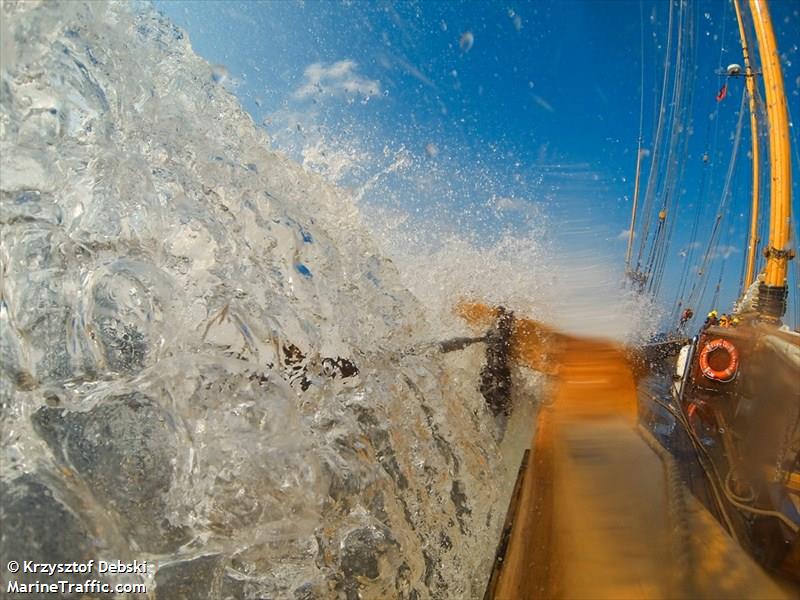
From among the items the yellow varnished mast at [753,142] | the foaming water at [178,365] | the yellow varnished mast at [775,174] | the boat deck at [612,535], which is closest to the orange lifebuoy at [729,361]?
the boat deck at [612,535]

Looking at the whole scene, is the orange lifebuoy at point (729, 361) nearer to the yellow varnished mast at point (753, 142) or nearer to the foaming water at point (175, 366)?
the foaming water at point (175, 366)

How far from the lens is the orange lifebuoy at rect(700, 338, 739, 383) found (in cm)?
332

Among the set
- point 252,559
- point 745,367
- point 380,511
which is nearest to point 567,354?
point 745,367

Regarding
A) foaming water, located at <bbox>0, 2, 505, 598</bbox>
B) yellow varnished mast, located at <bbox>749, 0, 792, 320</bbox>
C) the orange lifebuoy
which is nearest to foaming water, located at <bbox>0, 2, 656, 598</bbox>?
foaming water, located at <bbox>0, 2, 505, 598</bbox>

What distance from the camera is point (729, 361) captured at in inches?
131

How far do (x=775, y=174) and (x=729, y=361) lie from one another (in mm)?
4313

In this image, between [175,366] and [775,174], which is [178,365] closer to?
[175,366]

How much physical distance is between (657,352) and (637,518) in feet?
31.2

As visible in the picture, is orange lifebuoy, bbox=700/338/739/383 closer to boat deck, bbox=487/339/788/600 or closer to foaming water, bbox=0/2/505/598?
boat deck, bbox=487/339/788/600

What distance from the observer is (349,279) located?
2824mm

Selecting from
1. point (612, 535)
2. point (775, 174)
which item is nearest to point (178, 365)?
point (612, 535)

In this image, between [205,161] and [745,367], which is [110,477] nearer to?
[205,161]

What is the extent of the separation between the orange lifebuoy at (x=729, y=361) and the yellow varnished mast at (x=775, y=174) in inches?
91.4

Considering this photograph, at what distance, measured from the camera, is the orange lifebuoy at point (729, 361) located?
10.9 feet
